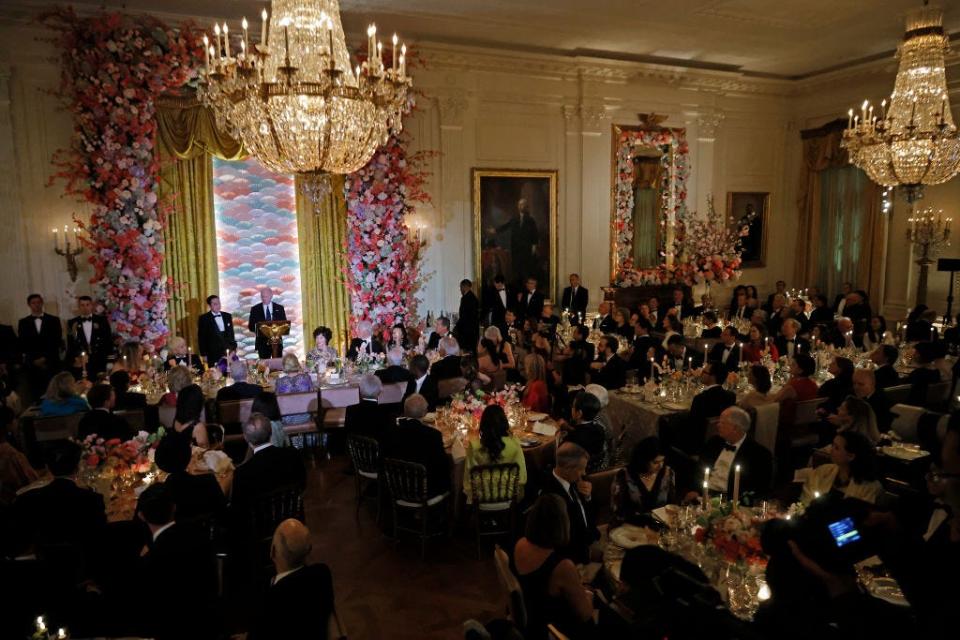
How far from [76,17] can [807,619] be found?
422 inches

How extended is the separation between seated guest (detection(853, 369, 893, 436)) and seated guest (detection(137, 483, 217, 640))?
20.6 feet

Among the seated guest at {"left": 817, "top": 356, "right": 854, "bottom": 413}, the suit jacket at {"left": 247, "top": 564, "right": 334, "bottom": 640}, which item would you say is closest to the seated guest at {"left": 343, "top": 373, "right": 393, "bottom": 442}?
the suit jacket at {"left": 247, "top": 564, "right": 334, "bottom": 640}

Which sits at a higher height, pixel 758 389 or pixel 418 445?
pixel 758 389

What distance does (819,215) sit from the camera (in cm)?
1523

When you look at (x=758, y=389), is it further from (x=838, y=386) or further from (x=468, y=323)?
(x=468, y=323)

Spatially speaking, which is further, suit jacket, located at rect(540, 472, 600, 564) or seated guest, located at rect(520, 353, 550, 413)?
seated guest, located at rect(520, 353, 550, 413)

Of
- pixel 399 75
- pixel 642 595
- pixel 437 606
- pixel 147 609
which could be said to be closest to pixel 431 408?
pixel 437 606

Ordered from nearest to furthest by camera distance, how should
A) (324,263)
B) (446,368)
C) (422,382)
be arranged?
(422,382) → (446,368) → (324,263)

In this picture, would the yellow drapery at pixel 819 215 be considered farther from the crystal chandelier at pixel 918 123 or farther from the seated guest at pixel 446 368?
the seated guest at pixel 446 368

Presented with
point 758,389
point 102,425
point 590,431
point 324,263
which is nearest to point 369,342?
point 324,263

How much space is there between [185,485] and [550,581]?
278cm

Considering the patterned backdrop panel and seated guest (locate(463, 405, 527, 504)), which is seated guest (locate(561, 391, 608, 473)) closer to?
seated guest (locate(463, 405, 527, 504))

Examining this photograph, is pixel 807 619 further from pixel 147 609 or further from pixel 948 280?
pixel 948 280

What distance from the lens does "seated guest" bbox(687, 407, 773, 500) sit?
16.5 feet
